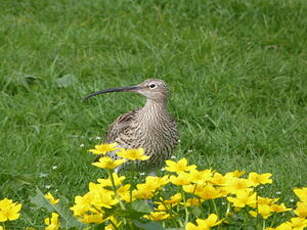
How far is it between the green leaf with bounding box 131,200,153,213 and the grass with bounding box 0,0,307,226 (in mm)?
1590

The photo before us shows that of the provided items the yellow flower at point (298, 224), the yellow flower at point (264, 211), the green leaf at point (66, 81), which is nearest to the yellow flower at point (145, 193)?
the yellow flower at point (264, 211)

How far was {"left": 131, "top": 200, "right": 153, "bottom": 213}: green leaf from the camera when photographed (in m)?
2.99

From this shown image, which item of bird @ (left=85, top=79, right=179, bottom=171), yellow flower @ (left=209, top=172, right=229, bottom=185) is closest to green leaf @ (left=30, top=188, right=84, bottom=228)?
yellow flower @ (left=209, top=172, right=229, bottom=185)

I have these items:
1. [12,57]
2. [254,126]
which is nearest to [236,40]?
[254,126]

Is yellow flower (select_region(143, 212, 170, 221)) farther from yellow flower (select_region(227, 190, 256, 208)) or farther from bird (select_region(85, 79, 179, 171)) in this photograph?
bird (select_region(85, 79, 179, 171))

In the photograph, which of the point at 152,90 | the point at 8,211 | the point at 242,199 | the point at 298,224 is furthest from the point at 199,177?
the point at 152,90

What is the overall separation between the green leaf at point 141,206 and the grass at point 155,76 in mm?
1590

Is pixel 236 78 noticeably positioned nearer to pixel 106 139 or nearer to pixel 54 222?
pixel 106 139

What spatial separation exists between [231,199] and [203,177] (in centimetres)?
14

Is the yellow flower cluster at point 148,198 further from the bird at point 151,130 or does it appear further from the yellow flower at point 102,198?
the bird at point 151,130

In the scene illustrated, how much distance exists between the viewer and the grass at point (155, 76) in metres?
5.53

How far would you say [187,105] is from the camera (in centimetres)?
641

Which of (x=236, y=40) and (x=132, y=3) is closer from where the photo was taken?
(x=236, y=40)

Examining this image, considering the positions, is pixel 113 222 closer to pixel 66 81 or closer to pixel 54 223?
pixel 54 223
